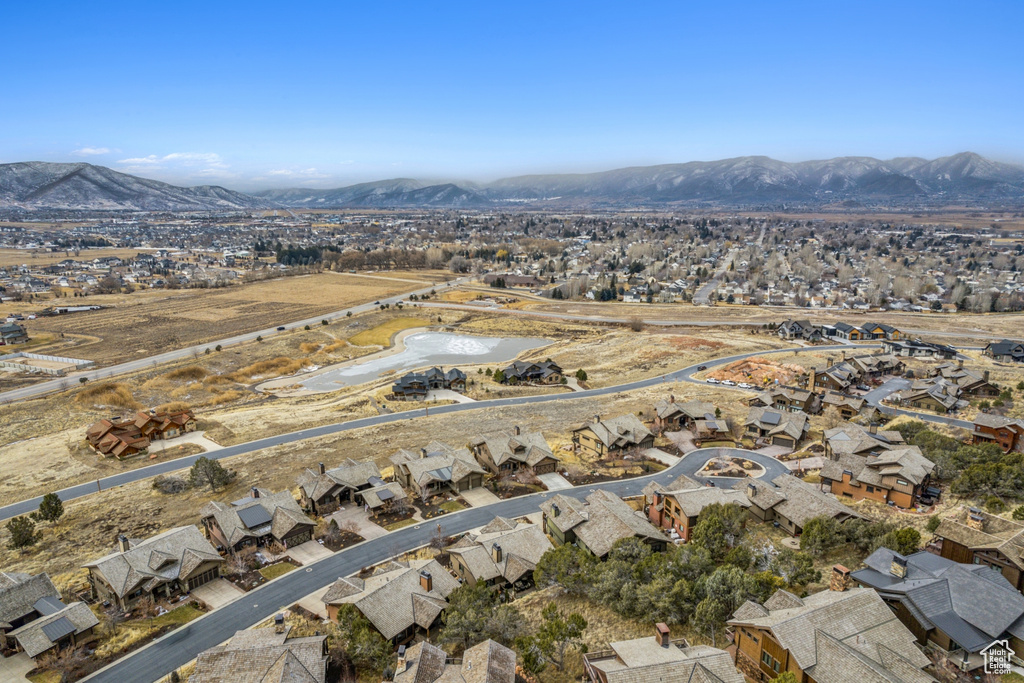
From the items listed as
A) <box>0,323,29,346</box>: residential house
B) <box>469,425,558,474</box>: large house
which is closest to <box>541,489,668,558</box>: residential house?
<box>469,425,558,474</box>: large house

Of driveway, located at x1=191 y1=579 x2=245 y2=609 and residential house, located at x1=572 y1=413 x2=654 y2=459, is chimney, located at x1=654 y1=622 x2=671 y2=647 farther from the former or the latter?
residential house, located at x1=572 y1=413 x2=654 y2=459

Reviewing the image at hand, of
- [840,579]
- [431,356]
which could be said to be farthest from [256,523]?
[431,356]

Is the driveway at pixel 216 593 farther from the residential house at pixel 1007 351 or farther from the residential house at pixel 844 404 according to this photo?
the residential house at pixel 1007 351

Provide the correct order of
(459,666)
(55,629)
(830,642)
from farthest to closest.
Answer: (55,629) < (459,666) < (830,642)

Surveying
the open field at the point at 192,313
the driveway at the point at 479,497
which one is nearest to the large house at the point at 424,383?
the driveway at the point at 479,497

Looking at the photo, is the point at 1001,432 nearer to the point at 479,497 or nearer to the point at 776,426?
the point at 776,426
